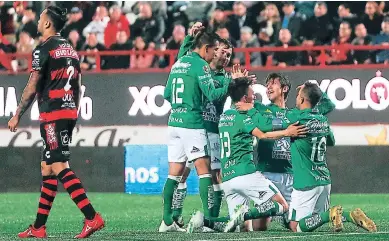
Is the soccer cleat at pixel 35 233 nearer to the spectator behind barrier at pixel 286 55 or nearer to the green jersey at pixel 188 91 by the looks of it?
the green jersey at pixel 188 91

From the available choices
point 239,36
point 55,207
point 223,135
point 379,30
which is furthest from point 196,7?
point 223,135

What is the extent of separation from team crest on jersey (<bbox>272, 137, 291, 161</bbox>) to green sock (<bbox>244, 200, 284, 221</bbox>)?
3.78 ft

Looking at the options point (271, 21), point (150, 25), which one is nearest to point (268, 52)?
point (271, 21)

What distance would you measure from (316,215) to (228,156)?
1119mm

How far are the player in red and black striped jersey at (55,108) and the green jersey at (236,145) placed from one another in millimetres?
1589

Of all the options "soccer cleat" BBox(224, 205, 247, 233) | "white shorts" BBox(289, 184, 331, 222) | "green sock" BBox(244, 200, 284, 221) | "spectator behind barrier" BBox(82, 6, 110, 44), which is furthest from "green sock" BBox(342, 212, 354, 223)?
Result: "spectator behind barrier" BBox(82, 6, 110, 44)

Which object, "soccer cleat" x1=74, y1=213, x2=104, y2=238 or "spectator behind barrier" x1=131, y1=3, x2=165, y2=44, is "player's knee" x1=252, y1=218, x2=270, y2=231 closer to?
"soccer cleat" x1=74, y1=213, x2=104, y2=238

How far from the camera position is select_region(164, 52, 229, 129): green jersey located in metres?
13.0

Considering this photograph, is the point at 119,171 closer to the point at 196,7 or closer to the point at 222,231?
the point at 196,7

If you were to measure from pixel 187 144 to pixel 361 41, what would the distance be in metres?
7.89

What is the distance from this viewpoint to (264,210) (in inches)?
498

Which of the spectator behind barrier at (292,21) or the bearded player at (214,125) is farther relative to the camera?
the spectator behind barrier at (292,21)

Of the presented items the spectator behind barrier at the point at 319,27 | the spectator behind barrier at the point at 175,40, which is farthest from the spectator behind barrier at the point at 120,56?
the spectator behind barrier at the point at 319,27

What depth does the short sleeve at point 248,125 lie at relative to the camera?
41.2ft
